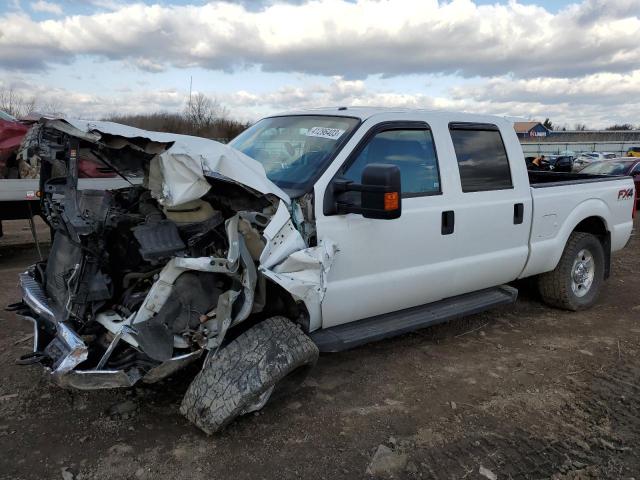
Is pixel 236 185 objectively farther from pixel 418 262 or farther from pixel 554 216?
pixel 554 216

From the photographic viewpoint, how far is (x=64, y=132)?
10.2ft

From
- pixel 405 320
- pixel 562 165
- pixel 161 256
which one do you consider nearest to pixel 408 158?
pixel 405 320

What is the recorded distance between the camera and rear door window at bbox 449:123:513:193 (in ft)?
14.7

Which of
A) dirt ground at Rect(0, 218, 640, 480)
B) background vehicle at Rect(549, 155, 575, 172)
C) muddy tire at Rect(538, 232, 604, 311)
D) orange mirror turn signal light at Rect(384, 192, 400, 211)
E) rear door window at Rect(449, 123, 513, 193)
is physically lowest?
dirt ground at Rect(0, 218, 640, 480)

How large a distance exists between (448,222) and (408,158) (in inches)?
23.1

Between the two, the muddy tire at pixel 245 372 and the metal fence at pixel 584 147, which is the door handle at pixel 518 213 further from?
the metal fence at pixel 584 147

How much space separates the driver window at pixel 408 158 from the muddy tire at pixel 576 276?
2202 millimetres

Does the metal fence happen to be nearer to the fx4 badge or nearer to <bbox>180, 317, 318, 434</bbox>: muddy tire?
the fx4 badge

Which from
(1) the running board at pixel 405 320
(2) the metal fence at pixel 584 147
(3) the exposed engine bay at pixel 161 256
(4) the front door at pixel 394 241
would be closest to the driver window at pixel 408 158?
(4) the front door at pixel 394 241

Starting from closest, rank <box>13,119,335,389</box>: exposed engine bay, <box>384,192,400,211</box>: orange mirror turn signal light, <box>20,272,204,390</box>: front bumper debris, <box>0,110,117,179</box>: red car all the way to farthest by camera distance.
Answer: <box>20,272,204,390</box>: front bumper debris
<box>13,119,335,389</box>: exposed engine bay
<box>384,192,400,211</box>: orange mirror turn signal light
<box>0,110,117,179</box>: red car

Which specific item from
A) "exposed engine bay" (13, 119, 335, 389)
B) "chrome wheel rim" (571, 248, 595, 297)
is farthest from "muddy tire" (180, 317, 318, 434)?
→ "chrome wheel rim" (571, 248, 595, 297)

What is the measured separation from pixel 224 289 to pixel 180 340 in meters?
0.42

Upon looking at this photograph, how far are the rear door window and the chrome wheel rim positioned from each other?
1.59 meters

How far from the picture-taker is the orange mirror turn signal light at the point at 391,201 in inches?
127
